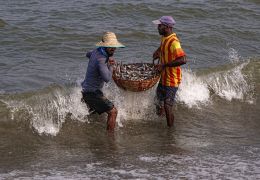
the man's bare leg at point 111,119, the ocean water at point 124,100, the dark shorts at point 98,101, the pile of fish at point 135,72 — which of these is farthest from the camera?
the pile of fish at point 135,72

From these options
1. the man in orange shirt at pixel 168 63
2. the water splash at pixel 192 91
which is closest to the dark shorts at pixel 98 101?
the man in orange shirt at pixel 168 63

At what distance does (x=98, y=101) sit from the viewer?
7641mm

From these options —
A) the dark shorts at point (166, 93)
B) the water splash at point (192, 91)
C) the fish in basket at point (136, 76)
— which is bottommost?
the water splash at point (192, 91)

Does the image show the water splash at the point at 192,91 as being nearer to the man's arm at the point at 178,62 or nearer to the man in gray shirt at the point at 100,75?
the man's arm at the point at 178,62

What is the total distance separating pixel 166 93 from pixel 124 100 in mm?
903

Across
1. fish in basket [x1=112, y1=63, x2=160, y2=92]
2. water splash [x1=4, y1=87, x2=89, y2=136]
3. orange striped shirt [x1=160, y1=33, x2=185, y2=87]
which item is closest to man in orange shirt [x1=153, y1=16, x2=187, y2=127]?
orange striped shirt [x1=160, y1=33, x2=185, y2=87]

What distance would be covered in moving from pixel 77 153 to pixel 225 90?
13.7 feet

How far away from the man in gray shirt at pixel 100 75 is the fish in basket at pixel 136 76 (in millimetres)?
384

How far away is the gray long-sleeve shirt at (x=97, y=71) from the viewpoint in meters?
7.16

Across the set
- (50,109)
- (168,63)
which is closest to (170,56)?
(168,63)

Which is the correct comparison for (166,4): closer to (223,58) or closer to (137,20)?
(137,20)

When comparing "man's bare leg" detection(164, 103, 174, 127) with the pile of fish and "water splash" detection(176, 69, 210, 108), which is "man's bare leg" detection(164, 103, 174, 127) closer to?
the pile of fish

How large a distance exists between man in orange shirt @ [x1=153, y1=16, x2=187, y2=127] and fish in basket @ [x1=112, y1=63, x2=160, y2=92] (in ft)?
0.55

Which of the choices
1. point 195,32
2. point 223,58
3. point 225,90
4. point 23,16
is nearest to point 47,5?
point 23,16
